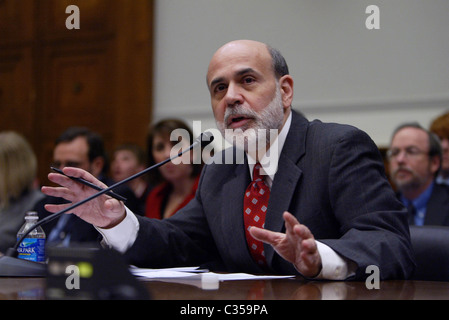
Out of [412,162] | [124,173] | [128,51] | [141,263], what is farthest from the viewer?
[128,51]

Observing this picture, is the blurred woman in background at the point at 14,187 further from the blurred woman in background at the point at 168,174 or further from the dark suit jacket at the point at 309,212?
the dark suit jacket at the point at 309,212

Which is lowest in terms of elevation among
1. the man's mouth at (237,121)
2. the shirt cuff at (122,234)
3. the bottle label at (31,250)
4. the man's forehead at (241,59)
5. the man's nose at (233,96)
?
the bottle label at (31,250)

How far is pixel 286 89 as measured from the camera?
1.93 metres

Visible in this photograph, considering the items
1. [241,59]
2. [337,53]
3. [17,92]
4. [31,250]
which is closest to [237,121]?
[241,59]

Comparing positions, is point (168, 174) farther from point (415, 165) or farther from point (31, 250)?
point (31, 250)

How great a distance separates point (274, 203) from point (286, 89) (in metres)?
0.48

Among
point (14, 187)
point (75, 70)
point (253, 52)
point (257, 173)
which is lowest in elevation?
point (14, 187)

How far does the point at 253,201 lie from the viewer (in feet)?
5.69

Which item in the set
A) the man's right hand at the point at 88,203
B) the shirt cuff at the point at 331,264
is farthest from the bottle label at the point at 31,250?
the shirt cuff at the point at 331,264

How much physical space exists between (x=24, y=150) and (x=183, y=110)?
1763 millimetres

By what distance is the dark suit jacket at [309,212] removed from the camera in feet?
4.62

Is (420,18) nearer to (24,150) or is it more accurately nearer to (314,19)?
(314,19)

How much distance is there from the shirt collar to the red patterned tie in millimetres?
21
